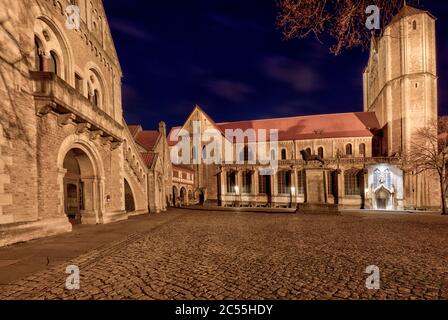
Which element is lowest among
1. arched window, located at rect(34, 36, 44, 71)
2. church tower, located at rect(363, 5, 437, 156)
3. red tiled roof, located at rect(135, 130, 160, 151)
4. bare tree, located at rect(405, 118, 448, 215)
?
bare tree, located at rect(405, 118, 448, 215)

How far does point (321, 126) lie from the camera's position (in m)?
46.9

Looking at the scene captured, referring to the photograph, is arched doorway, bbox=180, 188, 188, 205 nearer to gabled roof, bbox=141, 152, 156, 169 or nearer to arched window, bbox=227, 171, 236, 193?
arched window, bbox=227, 171, 236, 193

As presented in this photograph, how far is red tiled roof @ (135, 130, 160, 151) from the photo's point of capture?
1260 inches

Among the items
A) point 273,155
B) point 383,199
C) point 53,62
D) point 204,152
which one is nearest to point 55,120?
point 53,62

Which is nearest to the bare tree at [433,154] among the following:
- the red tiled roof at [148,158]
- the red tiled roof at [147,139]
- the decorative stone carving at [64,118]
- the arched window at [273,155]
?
the arched window at [273,155]

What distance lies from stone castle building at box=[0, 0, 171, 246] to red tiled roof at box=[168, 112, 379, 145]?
34.1m

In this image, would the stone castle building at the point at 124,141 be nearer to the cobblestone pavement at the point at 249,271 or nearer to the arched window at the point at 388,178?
the arched window at the point at 388,178

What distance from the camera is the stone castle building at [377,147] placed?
3681cm

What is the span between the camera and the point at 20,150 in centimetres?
911

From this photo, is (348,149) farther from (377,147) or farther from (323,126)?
(323,126)

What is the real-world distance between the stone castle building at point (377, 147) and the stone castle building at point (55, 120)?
2331 centimetres

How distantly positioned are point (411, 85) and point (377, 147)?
402 inches

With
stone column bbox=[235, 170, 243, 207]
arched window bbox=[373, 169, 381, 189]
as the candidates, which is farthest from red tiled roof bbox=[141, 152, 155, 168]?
arched window bbox=[373, 169, 381, 189]

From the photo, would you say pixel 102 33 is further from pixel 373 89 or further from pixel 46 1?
pixel 373 89
